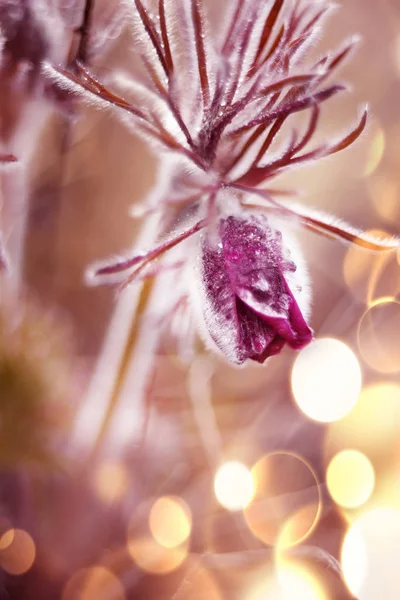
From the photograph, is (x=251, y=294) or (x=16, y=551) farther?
(x=16, y=551)

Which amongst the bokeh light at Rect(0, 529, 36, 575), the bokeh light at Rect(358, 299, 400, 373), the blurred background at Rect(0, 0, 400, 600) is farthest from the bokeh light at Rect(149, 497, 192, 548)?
the bokeh light at Rect(358, 299, 400, 373)

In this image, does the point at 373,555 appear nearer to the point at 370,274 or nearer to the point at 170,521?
the point at 170,521

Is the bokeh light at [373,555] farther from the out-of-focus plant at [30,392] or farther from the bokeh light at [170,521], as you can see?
the out-of-focus plant at [30,392]

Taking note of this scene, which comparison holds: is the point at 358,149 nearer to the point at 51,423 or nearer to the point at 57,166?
the point at 57,166

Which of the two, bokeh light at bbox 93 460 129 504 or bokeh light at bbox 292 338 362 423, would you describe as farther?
bokeh light at bbox 292 338 362 423

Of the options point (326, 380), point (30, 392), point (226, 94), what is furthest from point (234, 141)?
point (326, 380)

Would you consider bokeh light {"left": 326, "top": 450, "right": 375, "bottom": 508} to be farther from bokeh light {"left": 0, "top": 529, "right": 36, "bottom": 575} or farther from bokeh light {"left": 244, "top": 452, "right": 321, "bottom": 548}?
bokeh light {"left": 0, "top": 529, "right": 36, "bottom": 575}
